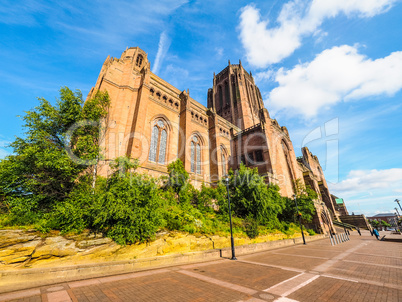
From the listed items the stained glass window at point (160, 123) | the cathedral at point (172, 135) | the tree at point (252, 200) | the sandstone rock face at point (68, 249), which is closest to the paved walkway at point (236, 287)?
the sandstone rock face at point (68, 249)

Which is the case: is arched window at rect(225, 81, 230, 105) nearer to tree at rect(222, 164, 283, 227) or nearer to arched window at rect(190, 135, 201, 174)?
arched window at rect(190, 135, 201, 174)

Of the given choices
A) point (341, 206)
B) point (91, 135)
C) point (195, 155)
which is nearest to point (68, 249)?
point (91, 135)

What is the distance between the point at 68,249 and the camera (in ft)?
21.0

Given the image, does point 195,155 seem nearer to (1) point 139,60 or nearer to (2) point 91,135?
(2) point 91,135

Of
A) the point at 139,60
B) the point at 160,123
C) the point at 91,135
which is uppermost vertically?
the point at 139,60

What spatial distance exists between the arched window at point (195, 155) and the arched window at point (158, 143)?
4.78 m

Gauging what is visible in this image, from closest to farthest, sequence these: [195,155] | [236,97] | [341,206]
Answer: [195,155] < [236,97] < [341,206]

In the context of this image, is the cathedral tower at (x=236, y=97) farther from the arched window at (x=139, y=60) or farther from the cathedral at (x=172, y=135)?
the arched window at (x=139, y=60)

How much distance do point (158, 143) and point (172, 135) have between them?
233 cm

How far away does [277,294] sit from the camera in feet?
14.0

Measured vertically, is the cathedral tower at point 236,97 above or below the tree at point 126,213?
above

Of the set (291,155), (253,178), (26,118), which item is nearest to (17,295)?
(26,118)

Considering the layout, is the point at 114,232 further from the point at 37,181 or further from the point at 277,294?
the point at 277,294

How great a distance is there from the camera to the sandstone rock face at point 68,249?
5617 mm
